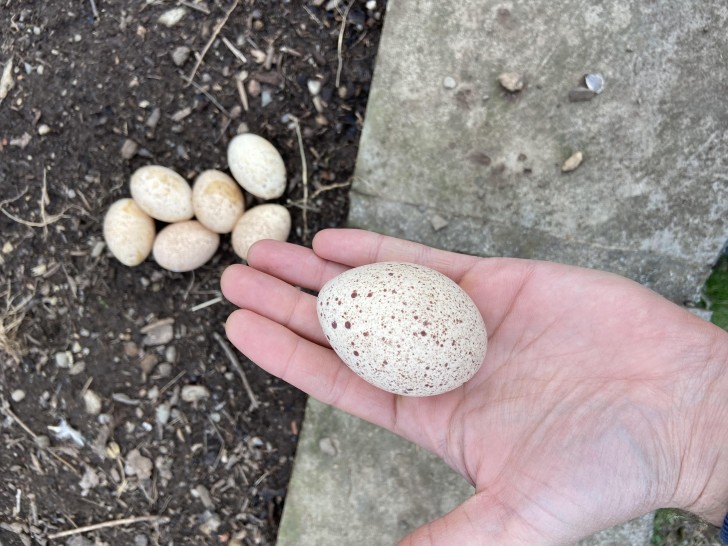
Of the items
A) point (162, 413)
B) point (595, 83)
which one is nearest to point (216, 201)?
point (162, 413)

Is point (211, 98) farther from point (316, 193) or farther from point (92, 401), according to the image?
point (92, 401)

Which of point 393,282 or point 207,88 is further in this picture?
point 207,88

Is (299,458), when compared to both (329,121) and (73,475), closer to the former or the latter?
(73,475)

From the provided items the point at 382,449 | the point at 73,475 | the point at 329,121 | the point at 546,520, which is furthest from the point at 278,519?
the point at 329,121

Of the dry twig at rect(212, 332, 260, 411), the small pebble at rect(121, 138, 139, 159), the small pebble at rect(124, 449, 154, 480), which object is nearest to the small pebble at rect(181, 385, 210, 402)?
the dry twig at rect(212, 332, 260, 411)

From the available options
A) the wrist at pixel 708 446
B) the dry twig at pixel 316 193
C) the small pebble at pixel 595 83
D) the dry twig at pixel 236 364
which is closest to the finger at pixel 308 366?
the dry twig at pixel 236 364
